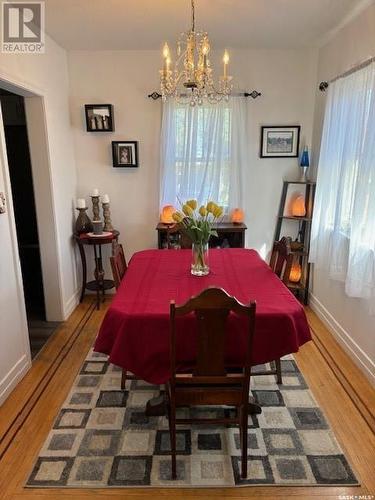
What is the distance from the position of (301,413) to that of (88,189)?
3.02 meters

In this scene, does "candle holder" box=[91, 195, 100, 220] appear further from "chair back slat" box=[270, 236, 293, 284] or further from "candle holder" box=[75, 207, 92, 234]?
"chair back slat" box=[270, 236, 293, 284]

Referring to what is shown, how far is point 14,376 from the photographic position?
2.52m

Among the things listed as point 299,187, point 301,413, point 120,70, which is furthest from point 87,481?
point 120,70

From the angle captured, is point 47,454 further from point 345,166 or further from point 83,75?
point 83,75

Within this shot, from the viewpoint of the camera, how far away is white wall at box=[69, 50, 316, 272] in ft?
12.1

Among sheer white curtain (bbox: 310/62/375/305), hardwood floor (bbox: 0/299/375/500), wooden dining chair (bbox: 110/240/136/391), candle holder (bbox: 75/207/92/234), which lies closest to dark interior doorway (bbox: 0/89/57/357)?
hardwood floor (bbox: 0/299/375/500)

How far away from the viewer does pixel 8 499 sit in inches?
66.3

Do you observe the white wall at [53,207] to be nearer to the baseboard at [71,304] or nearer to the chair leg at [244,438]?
the baseboard at [71,304]

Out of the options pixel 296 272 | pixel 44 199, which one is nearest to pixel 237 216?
pixel 296 272

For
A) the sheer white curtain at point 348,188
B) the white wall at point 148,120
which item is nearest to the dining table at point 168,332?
the sheer white curtain at point 348,188

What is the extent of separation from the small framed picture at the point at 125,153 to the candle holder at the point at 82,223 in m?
0.62

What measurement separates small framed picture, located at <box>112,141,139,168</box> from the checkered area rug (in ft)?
7.74

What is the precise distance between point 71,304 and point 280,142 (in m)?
2.81

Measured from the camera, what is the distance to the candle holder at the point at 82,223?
379 centimetres
